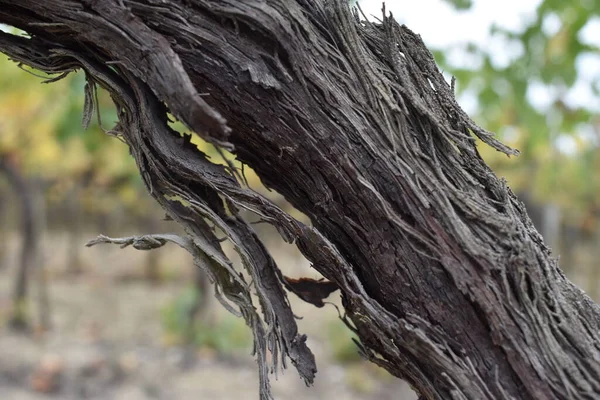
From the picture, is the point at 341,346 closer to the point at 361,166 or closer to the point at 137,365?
the point at 137,365

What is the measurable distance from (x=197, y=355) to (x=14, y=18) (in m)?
6.76

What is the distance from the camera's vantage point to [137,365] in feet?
22.5

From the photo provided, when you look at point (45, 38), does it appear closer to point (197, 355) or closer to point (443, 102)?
point (443, 102)

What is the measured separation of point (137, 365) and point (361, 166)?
6658 millimetres

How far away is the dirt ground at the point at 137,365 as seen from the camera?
6164 mm

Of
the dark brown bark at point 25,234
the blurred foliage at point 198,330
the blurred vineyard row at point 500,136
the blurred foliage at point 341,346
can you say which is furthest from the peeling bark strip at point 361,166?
the dark brown bark at point 25,234

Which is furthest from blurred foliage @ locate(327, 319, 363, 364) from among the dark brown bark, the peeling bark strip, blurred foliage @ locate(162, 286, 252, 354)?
the peeling bark strip

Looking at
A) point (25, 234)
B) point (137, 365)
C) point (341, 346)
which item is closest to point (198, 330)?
point (137, 365)

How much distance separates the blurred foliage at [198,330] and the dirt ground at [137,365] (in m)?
0.10

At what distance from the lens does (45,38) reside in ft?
3.49

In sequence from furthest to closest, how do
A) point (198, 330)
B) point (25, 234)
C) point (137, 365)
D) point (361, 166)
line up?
point (25, 234) < point (198, 330) < point (137, 365) < point (361, 166)

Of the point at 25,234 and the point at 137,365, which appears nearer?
the point at 137,365

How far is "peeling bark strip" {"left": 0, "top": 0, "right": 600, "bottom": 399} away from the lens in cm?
92

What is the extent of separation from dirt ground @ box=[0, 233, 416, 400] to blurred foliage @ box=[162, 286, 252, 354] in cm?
10
